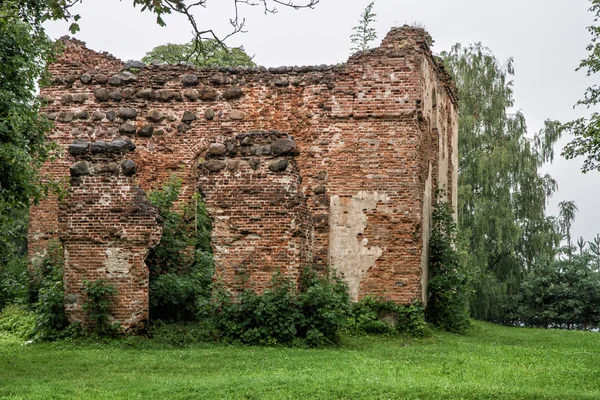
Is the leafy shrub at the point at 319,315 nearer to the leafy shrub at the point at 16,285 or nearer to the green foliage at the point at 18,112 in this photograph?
the green foliage at the point at 18,112

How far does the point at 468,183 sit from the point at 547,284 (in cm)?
485

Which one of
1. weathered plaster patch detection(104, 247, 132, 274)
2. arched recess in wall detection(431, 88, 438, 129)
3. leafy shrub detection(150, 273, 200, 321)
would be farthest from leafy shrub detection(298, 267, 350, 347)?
arched recess in wall detection(431, 88, 438, 129)

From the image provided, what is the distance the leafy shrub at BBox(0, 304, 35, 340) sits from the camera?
1515cm

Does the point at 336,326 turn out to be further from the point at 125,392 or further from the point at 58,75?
the point at 58,75

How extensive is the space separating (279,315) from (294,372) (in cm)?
280

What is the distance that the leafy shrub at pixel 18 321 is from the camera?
15.1 m

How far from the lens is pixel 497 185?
31.2 m

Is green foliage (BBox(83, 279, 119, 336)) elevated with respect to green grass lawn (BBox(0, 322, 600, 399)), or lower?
elevated

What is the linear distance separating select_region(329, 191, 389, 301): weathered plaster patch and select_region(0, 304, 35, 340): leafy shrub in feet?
18.8

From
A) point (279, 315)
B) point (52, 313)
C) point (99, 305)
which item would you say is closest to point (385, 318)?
point (279, 315)

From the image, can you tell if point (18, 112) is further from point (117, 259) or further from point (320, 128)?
point (320, 128)

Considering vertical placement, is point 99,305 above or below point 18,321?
above

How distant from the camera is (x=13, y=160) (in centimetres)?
1120

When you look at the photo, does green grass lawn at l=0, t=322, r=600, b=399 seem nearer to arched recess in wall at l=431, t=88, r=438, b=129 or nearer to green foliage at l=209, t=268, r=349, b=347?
green foliage at l=209, t=268, r=349, b=347
